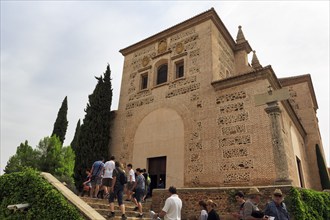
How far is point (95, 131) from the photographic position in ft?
47.5

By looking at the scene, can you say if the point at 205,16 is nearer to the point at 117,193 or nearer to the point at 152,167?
the point at 152,167

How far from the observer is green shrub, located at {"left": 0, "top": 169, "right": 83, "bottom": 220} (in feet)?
19.9

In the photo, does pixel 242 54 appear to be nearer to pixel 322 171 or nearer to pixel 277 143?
pixel 277 143

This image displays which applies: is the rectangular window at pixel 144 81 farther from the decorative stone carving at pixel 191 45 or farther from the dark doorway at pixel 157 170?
the dark doorway at pixel 157 170

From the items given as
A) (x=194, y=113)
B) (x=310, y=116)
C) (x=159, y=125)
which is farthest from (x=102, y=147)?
(x=310, y=116)

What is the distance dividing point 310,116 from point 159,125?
11895mm

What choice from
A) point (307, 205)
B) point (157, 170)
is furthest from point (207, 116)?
point (307, 205)

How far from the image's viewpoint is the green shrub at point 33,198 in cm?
607

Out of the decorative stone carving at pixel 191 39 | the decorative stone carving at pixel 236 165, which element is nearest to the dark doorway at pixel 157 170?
the decorative stone carving at pixel 236 165

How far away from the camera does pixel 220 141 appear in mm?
11117

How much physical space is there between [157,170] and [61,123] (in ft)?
55.6

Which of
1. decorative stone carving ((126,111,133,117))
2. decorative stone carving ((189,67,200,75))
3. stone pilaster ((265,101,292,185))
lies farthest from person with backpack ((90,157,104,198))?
decorative stone carving ((189,67,200,75))

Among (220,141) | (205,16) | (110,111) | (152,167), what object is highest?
(205,16)

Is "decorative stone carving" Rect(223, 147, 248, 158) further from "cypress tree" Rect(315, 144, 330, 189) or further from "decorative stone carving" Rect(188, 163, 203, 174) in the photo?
"cypress tree" Rect(315, 144, 330, 189)
